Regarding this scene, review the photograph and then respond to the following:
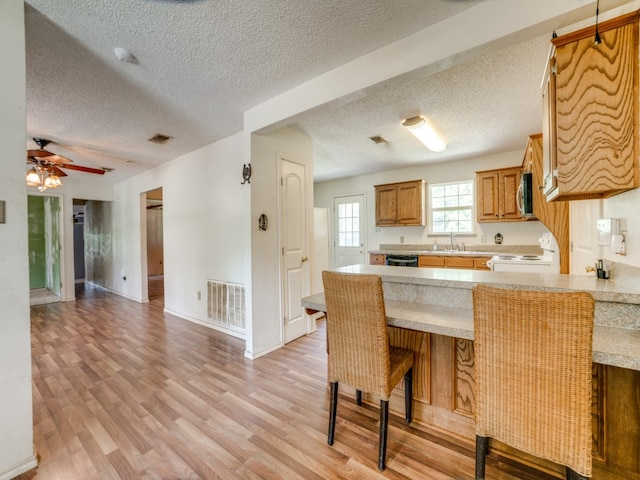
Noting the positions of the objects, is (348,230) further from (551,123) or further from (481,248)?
(551,123)

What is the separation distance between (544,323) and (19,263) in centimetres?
250

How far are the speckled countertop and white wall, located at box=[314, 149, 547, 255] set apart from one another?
10.3 ft

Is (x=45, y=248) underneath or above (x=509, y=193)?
underneath

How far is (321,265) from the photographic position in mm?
4461

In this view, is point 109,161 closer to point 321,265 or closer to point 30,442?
point 321,265

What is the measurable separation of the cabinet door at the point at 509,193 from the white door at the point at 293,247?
3.08 m

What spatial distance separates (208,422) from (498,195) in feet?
15.5

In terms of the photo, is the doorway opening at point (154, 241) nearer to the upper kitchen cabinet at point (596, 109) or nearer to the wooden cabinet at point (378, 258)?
the wooden cabinet at point (378, 258)

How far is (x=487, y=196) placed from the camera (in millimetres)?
4418

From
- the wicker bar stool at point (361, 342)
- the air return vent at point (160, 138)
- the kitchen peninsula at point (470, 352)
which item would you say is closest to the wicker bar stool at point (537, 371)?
the kitchen peninsula at point (470, 352)

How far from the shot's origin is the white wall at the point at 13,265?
1432mm

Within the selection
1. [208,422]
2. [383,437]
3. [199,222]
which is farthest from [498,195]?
[208,422]

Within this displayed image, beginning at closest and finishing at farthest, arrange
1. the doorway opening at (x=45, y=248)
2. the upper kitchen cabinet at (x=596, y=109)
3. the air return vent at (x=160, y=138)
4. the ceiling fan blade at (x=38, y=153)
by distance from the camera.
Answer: the upper kitchen cabinet at (x=596, y=109), the ceiling fan blade at (x=38, y=153), the air return vent at (x=160, y=138), the doorway opening at (x=45, y=248)

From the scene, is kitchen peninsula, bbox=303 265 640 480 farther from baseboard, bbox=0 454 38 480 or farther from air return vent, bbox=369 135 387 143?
air return vent, bbox=369 135 387 143
